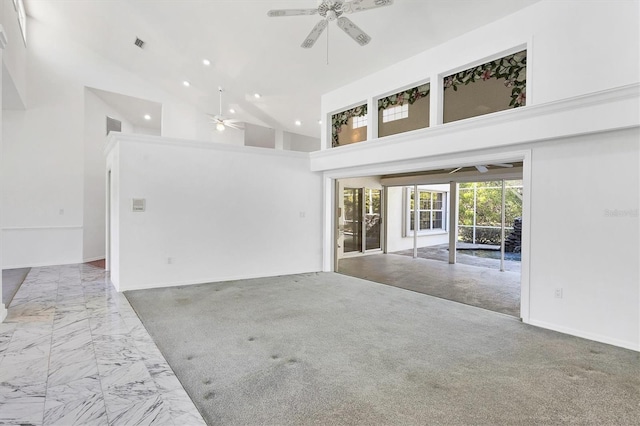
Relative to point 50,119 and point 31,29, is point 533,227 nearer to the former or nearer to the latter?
point 50,119

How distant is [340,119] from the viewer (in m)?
6.45

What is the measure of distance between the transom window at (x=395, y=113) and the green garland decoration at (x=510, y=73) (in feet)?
3.25

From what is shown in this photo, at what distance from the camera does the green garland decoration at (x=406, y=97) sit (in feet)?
16.1

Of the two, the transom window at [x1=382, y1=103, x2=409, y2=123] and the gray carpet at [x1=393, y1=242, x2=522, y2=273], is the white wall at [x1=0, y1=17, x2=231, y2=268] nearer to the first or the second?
the transom window at [x1=382, y1=103, x2=409, y2=123]

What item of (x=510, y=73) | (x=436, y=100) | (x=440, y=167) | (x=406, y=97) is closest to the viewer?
(x=510, y=73)

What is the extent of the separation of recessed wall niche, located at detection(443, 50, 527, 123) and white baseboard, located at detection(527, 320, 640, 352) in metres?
2.51

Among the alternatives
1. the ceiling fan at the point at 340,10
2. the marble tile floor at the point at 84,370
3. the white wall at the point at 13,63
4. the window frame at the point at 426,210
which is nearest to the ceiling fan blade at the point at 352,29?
the ceiling fan at the point at 340,10

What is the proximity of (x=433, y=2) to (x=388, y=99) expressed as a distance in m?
1.65

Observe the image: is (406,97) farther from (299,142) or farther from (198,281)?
(299,142)

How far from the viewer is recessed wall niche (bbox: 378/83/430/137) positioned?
492 centimetres

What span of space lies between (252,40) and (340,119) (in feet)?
6.83

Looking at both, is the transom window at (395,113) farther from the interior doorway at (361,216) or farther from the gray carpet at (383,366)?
the interior doorway at (361,216)

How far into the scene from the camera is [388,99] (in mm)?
5484

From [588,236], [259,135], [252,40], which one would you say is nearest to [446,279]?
[588,236]
